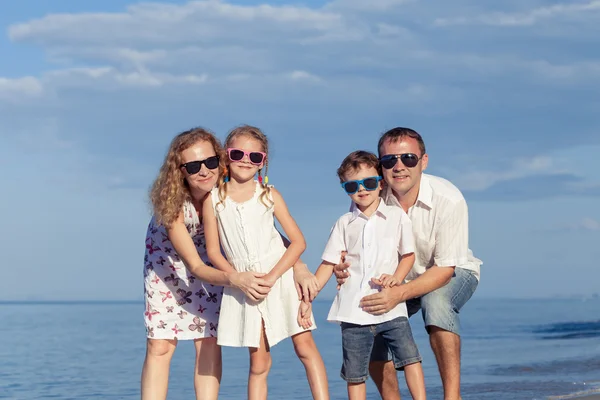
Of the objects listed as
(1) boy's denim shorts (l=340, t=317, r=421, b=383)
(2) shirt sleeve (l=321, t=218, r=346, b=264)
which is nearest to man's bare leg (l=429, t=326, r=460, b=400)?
(1) boy's denim shorts (l=340, t=317, r=421, b=383)

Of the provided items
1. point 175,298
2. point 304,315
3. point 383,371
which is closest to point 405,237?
point 304,315

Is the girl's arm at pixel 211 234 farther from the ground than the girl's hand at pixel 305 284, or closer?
farther from the ground

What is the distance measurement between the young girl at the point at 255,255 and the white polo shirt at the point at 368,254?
29 centimetres

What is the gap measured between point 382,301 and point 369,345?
36 centimetres

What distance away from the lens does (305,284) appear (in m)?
5.09

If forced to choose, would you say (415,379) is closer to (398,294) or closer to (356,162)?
(398,294)

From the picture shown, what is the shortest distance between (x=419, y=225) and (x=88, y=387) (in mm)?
7186

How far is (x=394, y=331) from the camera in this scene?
512cm

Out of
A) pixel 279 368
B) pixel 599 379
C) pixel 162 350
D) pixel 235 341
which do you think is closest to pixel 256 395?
pixel 235 341

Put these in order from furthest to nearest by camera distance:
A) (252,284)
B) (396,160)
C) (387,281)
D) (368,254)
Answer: (396,160) → (368,254) → (387,281) → (252,284)

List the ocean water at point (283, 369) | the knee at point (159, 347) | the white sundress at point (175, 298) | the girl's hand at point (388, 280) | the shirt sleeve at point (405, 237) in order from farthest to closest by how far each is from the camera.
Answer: the ocean water at point (283, 369), the knee at point (159, 347), the white sundress at point (175, 298), the shirt sleeve at point (405, 237), the girl's hand at point (388, 280)

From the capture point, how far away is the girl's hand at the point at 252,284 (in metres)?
4.93

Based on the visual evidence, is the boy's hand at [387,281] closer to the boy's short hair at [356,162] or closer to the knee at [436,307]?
the knee at [436,307]

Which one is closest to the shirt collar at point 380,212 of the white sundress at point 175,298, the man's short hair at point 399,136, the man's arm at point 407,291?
the man's short hair at point 399,136
